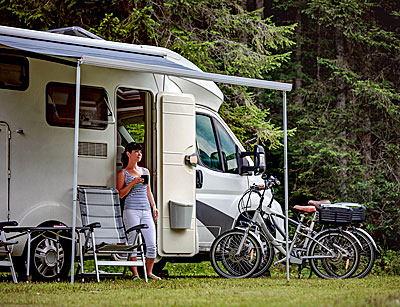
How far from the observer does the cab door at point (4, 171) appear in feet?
25.7

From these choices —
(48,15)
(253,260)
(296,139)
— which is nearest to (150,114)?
(253,260)

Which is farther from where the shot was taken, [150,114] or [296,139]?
[296,139]

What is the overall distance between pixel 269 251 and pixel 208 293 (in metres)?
2.56

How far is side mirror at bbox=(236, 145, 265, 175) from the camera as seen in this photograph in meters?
9.57

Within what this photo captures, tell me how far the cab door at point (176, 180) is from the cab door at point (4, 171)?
1849 millimetres

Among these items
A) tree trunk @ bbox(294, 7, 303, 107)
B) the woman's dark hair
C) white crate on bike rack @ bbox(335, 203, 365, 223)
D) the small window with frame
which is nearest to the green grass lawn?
white crate on bike rack @ bbox(335, 203, 365, 223)

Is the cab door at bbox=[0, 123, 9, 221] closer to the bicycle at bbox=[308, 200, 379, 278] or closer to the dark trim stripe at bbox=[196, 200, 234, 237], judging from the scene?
the dark trim stripe at bbox=[196, 200, 234, 237]

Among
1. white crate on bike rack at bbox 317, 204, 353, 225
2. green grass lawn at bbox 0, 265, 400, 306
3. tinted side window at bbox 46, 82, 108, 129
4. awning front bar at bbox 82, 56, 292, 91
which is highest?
awning front bar at bbox 82, 56, 292, 91

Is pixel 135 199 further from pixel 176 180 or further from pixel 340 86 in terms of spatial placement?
pixel 340 86

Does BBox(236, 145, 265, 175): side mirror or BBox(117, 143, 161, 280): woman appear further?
BBox(236, 145, 265, 175): side mirror

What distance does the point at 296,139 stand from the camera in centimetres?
1916

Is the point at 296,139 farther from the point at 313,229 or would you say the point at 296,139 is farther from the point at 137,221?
the point at 137,221

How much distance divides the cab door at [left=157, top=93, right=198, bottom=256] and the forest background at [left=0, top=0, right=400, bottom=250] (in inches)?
197

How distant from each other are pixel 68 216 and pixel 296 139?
459 inches
